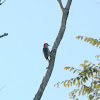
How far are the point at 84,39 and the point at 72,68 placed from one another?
1069 mm

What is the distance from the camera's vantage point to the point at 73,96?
682 cm

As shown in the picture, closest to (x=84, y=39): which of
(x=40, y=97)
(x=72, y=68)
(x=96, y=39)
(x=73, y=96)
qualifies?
(x=96, y=39)

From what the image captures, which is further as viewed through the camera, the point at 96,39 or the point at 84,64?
the point at 96,39

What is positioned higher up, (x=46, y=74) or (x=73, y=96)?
(x=46, y=74)

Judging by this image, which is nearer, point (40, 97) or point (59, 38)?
point (40, 97)

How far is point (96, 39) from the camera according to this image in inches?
285

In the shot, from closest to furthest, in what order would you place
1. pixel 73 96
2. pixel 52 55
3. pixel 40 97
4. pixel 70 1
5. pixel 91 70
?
pixel 40 97, pixel 91 70, pixel 73 96, pixel 52 55, pixel 70 1

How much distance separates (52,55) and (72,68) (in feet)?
2.17

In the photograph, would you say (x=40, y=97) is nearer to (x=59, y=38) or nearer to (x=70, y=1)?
(x=59, y=38)

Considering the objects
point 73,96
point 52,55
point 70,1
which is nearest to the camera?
point 73,96

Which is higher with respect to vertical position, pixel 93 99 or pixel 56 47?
pixel 56 47

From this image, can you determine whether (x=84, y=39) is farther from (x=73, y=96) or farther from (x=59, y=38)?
(x=73, y=96)

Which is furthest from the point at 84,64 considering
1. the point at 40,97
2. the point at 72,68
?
the point at 40,97

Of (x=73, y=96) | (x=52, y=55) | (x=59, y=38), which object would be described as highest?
(x=59, y=38)
